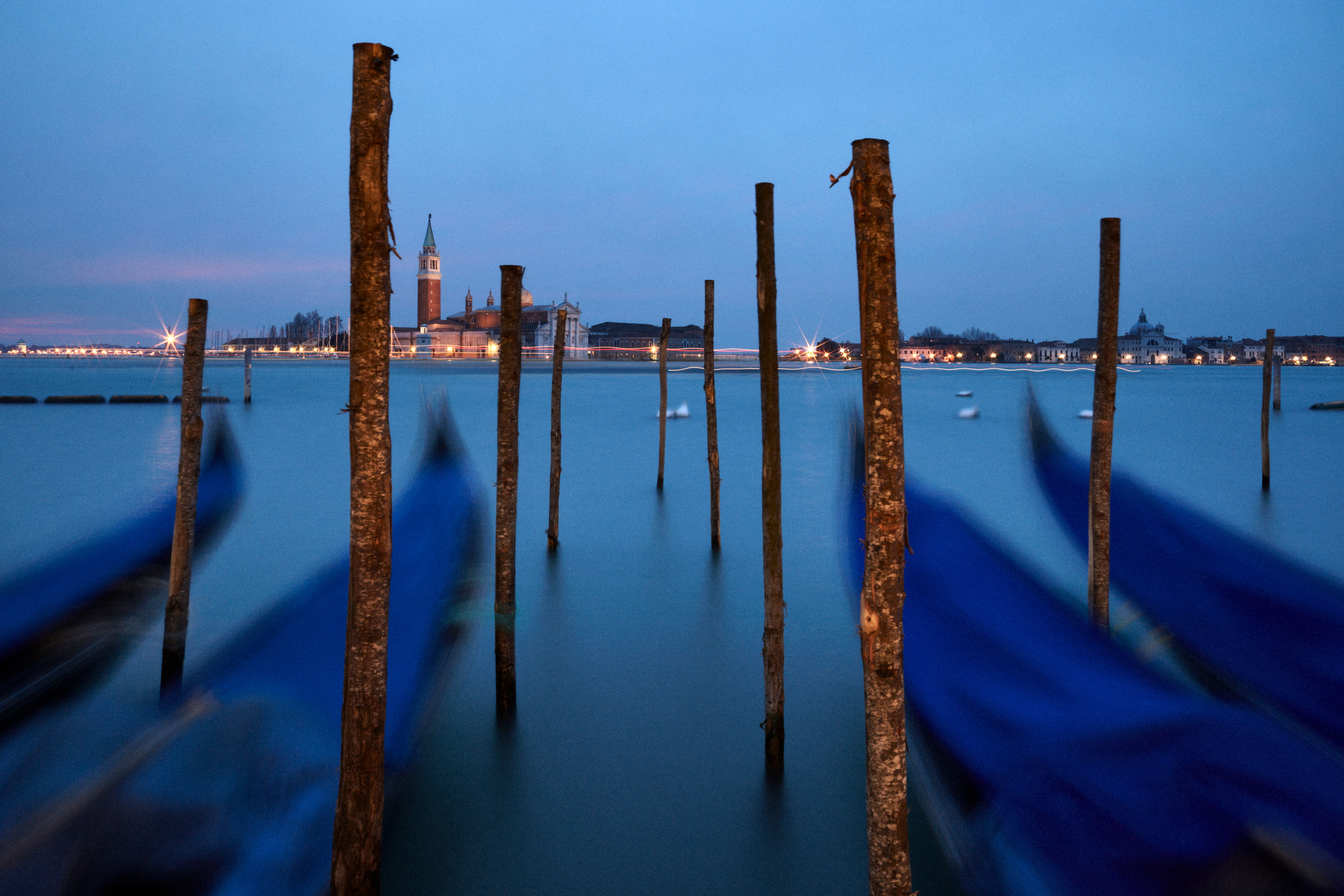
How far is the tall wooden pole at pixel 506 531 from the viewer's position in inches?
154

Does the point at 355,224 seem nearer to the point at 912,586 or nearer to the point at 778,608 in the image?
the point at 778,608

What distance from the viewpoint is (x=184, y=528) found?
4.04 m

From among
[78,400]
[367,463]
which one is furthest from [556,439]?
[78,400]

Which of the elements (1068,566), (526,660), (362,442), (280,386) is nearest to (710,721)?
(526,660)

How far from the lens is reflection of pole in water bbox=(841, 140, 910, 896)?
6.35 feet

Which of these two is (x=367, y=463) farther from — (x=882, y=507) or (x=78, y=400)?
(x=78, y=400)

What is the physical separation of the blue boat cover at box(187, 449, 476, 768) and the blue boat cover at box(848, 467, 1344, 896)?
193cm

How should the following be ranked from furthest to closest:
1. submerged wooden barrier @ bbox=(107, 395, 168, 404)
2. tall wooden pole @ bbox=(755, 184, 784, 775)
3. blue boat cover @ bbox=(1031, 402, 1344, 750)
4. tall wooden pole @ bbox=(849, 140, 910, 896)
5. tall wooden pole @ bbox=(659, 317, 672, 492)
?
submerged wooden barrier @ bbox=(107, 395, 168, 404)
tall wooden pole @ bbox=(659, 317, 672, 492)
tall wooden pole @ bbox=(755, 184, 784, 775)
blue boat cover @ bbox=(1031, 402, 1344, 750)
tall wooden pole @ bbox=(849, 140, 910, 896)

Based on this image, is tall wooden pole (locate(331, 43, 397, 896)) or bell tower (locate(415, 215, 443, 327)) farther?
Answer: bell tower (locate(415, 215, 443, 327))

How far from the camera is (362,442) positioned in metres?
2.26

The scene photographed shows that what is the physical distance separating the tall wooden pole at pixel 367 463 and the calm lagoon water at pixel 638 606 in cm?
69

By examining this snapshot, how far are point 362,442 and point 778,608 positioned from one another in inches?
71.4

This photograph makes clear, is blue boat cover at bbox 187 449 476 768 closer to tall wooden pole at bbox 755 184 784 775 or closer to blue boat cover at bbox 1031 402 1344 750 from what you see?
tall wooden pole at bbox 755 184 784 775

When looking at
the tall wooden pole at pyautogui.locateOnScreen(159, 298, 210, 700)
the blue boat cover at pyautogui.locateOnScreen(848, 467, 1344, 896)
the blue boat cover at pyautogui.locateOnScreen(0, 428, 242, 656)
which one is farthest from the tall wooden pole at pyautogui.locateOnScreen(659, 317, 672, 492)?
the blue boat cover at pyautogui.locateOnScreen(848, 467, 1344, 896)
